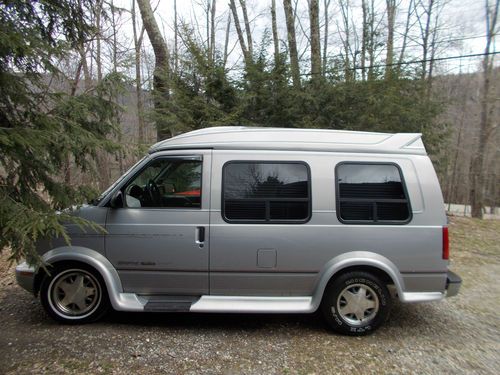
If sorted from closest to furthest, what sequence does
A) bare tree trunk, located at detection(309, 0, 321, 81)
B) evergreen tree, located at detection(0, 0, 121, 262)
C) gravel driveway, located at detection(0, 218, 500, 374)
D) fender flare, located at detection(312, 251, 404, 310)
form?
1. evergreen tree, located at detection(0, 0, 121, 262)
2. gravel driveway, located at detection(0, 218, 500, 374)
3. fender flare, located at detection(312, 251, 404, 310)
4. bare tree trunk, located at detection(309, 0, 321, 81)

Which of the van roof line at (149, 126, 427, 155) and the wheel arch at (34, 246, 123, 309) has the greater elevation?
the van roof line at (149, 126, 427, 155)

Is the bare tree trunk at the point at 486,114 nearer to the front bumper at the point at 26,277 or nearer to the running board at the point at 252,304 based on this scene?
the running board at the point at 252,304

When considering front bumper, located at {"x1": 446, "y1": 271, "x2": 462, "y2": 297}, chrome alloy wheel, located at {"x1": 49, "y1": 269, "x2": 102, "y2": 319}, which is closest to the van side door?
chrome alloy wheel, located at {"x1": 49, "y1": 269, "x2": 102, "y2": 319}

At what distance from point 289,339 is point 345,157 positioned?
6.46 feet

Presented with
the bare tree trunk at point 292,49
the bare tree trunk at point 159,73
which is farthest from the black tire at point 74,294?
the bare tree trunk at point 292,49

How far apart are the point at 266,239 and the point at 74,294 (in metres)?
2.12

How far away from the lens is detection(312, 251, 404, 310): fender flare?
3.59m

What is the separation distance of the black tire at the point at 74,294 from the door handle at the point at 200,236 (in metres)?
1.13

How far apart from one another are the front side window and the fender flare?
1.49 m

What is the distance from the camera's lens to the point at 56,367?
10.0ft

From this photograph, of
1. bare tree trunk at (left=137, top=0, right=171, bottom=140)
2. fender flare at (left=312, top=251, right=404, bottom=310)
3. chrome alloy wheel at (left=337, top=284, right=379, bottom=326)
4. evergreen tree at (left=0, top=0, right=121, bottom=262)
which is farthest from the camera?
bare tree trunk at (left=137, top=0, right=171, bottom=140)

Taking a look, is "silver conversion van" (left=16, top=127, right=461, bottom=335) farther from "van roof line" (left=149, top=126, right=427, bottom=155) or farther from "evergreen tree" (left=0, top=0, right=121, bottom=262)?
"evergreen tree" (left=0, top=0, right=121, bottom=262)

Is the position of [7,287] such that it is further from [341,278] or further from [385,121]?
[385,121]

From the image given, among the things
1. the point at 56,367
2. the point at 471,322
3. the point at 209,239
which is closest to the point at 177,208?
the point at 209,239
